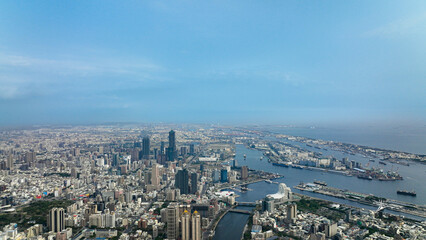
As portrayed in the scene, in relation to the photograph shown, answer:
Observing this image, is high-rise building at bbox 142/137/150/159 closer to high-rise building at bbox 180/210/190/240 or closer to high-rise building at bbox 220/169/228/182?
high-rise building at bbox 220/169/228/182

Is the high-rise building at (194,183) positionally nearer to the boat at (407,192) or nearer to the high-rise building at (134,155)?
A: the boat at (407,192)

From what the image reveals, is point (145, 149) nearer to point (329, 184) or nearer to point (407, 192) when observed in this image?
point (329, 184)

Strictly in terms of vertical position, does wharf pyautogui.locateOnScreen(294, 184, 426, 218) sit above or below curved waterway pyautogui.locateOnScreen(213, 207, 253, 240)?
above

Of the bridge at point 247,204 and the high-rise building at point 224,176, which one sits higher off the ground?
the high-rise building at point 224,176

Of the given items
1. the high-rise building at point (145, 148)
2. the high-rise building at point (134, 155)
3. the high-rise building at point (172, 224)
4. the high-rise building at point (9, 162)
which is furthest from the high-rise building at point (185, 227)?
the high-rise building at point (145, 148)

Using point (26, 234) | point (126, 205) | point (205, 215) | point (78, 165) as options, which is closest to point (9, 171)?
point (78, 165)

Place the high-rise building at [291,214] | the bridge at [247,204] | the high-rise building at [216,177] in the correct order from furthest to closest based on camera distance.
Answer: the high-rise building at [216,177]
the bridge at [247,204]
the high-rise building at [291,214]

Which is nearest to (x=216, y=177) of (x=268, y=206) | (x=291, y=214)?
(x=268, y=206)

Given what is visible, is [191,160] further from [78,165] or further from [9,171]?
[9,171]

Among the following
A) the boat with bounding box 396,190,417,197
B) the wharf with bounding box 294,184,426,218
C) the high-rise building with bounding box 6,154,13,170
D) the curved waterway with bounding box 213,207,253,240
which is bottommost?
the curved waterway with bounding box 213,207,253,240

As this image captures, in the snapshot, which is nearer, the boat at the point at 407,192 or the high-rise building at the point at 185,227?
the high-rise building at the point at 185,227

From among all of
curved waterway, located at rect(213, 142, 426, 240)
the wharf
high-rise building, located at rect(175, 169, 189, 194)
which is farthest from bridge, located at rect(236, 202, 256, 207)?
the wharf
